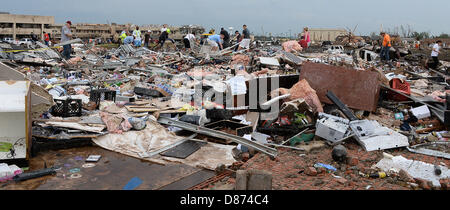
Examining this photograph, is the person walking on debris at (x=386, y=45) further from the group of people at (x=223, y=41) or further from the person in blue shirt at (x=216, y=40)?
the person in blue shirt at (x=216, y=40)

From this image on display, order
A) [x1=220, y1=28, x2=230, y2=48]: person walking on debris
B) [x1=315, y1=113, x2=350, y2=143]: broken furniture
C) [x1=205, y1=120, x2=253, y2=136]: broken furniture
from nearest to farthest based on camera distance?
[x1=315, y1=113, x2=350, y2=143]: broken furniture < [x1=205, y1=120, x2=253, y2=136]: broken furniture < [x1=220, y1=28, x2=230, y2=48]: person walking on debris

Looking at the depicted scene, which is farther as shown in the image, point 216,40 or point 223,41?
point 223,41

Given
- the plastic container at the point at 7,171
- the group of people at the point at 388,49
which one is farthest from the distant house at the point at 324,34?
the plastic container at the point at 7,171

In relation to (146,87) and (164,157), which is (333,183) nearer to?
(164,157)

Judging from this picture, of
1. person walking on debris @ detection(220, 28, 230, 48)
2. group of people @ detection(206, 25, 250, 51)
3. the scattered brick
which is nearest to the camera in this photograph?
the scattered brick

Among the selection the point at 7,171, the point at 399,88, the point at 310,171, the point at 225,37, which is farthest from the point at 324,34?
the point at 7,171

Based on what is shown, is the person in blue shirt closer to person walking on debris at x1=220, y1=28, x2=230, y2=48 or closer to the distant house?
person walking on debris at x1=220, y1=28, x2=230, y2=48

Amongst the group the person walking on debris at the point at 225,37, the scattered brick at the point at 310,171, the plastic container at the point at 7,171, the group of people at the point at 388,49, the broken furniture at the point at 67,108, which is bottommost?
the scattered brick at the point at 310,171

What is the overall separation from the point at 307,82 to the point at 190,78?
397 cm

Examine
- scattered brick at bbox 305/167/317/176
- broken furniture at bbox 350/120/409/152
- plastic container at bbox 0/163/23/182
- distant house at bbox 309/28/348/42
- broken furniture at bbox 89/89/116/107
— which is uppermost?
distant house at bbox 309/28/348/42

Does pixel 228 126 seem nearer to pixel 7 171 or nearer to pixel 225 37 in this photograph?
pixel 7 171

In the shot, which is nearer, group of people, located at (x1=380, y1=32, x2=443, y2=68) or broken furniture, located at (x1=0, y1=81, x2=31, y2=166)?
broken furniture, located at (x1=0, y1=81, x2=31, y2=166)

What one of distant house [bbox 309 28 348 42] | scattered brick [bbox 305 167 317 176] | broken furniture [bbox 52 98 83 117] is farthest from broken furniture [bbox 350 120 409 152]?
distant house [bbox 309 28 348 42]

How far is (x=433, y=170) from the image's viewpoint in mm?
4570
